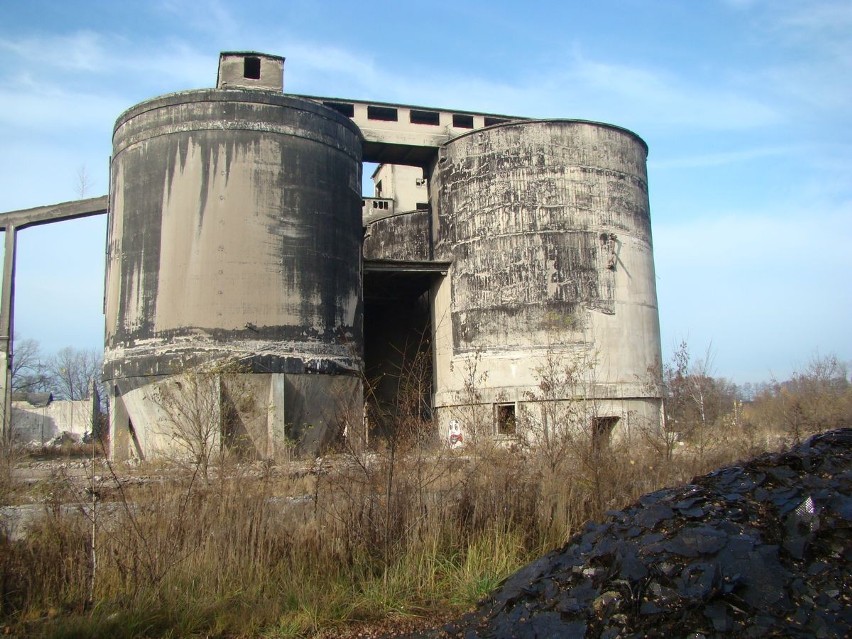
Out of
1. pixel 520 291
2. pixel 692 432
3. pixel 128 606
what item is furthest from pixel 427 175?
pixel 128 606

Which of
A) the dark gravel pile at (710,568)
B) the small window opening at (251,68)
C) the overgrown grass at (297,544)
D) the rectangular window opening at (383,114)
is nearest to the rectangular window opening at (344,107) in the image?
the rectangular window opening at (383,114)

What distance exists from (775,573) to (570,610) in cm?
125

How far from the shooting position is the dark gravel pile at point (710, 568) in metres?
4.08

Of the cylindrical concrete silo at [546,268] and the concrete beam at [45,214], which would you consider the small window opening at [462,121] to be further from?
the concrete beam at [45,214]

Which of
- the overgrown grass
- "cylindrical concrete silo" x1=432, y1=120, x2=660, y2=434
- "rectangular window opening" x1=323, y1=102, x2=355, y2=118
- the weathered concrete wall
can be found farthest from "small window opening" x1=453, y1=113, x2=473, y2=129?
the overgrown grass

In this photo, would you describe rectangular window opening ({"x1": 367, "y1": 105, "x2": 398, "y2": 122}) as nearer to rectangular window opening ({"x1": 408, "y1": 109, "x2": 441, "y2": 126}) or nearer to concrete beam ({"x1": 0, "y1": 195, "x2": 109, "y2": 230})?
rectangular window opening ({"x1": 408, "y1": 109, "x2": 441, "y2": 126})

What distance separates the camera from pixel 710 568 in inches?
171

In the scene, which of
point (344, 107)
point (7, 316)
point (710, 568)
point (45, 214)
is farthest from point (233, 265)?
point (710, 568)

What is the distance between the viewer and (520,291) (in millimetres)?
20516

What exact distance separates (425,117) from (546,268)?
712cm

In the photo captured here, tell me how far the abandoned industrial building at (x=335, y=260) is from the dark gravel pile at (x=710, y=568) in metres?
8.10

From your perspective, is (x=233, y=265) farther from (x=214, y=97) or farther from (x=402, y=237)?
(x=402, y=237)

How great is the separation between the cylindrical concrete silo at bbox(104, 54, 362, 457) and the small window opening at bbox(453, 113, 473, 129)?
23.1 ft

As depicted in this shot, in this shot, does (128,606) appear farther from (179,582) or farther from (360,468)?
(360,468)
